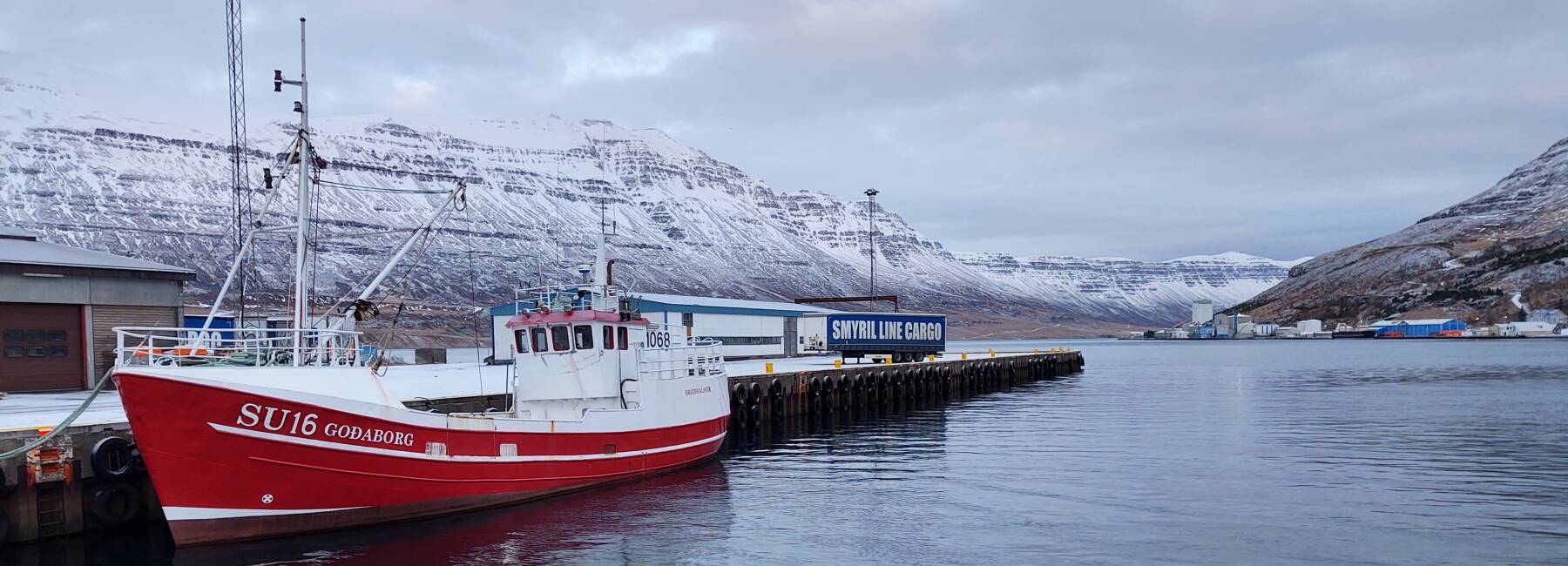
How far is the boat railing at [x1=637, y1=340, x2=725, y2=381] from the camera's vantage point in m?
29.6

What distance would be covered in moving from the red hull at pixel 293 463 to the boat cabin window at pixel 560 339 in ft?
12.3

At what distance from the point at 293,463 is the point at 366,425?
56.8 inches

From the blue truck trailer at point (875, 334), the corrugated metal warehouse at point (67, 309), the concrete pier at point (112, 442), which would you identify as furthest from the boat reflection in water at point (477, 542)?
the blue truck trailer at point (875, 334)

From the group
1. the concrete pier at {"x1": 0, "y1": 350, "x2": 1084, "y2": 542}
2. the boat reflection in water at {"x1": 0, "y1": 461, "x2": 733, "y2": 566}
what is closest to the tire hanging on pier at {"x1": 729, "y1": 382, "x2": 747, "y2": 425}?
the concrete pier at {"x1": 0, "y1": 350, "x2": 1084, "y2": 542}

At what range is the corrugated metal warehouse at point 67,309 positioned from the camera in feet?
115

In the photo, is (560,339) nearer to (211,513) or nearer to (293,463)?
(293,463)

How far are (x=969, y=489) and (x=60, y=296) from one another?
29375 mm

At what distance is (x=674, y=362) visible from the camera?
31031 millimetres

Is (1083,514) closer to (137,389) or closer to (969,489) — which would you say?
(969,489)

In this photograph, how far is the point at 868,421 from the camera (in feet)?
161

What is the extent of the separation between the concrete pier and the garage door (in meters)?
6.37

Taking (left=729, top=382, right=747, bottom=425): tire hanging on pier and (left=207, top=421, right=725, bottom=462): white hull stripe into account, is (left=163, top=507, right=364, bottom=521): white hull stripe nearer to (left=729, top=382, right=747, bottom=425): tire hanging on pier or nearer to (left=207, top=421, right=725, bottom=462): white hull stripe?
(left=207, top=421, right=725, bottom=462): white hull stripe

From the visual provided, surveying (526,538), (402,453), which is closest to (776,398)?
(526,538)

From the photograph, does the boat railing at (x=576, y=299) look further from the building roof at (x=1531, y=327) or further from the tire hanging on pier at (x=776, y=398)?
the building roof at (x=1531, y=327)
